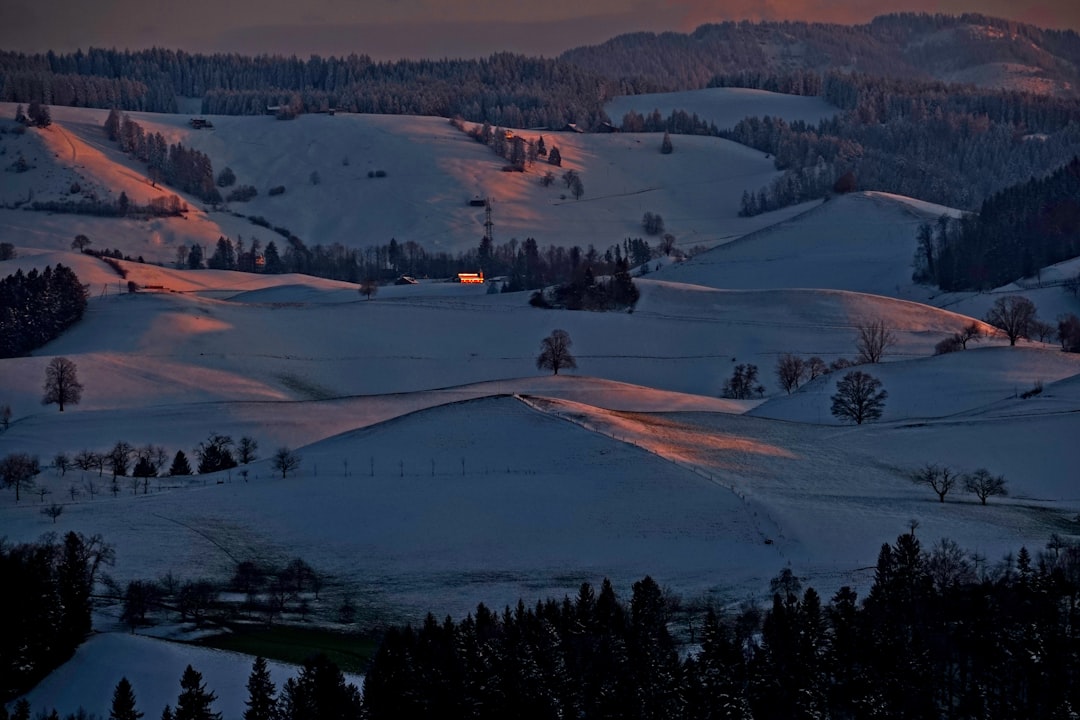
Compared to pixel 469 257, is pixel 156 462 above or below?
below

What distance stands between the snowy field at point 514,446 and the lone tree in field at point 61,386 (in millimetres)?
819

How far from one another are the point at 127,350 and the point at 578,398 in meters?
35.4

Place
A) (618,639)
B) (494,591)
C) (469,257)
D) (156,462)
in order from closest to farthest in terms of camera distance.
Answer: (618,639), (494,591), (156,462), (469,257)

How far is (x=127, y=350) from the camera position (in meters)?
121

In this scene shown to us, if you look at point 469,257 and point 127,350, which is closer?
point 127,350

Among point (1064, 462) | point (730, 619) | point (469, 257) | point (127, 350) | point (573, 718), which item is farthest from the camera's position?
point (469, 257)

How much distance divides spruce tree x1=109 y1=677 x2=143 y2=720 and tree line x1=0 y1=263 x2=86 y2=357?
75932 mm

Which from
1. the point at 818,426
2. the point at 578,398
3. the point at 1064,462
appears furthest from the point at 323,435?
the point at 1064,462

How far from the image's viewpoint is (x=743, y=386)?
381 feet

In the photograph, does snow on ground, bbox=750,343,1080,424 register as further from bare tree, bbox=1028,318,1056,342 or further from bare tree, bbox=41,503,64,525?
bare tree, bbox=41,503,64,525

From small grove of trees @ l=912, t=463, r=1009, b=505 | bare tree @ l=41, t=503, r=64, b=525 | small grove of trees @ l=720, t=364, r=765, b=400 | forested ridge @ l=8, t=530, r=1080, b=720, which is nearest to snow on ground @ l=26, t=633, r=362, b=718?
forested ridge @ l=8, t=530, r=1080, b=720

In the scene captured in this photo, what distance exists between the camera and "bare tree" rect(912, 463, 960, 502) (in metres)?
77.9

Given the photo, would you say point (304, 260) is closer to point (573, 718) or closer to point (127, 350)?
point (127, 350)

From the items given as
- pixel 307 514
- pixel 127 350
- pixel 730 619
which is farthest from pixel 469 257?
pixel 730 619
